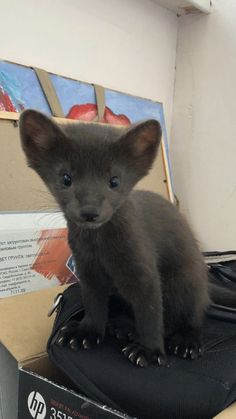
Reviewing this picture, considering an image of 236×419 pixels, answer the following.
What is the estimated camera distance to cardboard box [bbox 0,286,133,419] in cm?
82

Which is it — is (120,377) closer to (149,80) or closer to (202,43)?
(149,80)

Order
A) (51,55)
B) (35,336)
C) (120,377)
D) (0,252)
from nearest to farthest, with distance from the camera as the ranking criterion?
(120,377) < (35,336) < (0,252) < (51,55)

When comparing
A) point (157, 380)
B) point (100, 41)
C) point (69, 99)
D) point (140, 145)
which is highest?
point (100, 41)

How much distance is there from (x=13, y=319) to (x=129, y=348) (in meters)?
0.29

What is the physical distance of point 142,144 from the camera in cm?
87

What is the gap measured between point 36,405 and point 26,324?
18 cm

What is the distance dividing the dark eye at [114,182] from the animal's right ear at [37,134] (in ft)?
0.39

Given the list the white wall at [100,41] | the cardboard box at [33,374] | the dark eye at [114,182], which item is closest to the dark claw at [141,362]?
the cardboard box at [33,374]

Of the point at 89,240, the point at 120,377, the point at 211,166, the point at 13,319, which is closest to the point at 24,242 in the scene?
the point at 13,319

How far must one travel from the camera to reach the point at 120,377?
0.82 metres

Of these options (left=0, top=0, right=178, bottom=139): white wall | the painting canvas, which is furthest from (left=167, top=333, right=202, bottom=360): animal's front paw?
(left=0, top=0, right=178, bottom=139): white wall

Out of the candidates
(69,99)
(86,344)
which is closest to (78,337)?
(86,344)

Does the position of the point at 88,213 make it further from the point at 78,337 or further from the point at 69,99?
the point at 69,99

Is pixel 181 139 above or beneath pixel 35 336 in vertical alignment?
above
